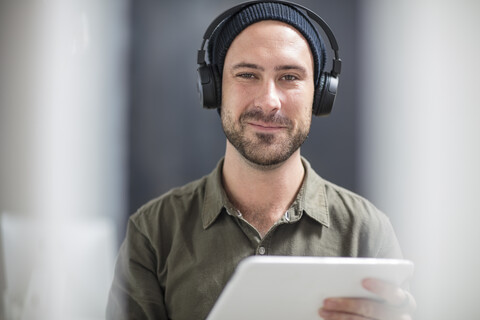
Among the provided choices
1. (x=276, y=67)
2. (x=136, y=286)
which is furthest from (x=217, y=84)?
(x=136, y=286)

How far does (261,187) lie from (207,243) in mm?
200

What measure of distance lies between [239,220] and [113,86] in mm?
499

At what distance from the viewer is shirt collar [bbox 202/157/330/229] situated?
48.4 inches

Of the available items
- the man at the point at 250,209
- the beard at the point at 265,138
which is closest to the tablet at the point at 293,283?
the man at the point at 250,209

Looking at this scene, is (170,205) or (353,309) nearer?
(353,309)

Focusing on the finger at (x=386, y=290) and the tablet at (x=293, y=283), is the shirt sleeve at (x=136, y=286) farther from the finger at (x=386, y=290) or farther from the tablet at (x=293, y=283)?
the finger at (x=386, y=290)

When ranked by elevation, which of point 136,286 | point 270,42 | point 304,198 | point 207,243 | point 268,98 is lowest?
point 136,286

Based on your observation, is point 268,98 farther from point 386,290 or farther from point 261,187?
point 386,290

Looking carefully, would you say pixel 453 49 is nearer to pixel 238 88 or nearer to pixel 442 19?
pixel 442 19

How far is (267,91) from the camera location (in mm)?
1174

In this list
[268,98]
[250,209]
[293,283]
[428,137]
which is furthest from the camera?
[428,137]

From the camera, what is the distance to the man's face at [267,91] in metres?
1.17

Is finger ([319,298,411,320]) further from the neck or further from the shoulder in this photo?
the shoulder

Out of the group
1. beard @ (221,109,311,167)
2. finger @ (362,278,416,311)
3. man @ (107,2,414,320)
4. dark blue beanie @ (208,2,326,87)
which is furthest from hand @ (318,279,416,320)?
dark blue beanie @ (208,2,326,87)
